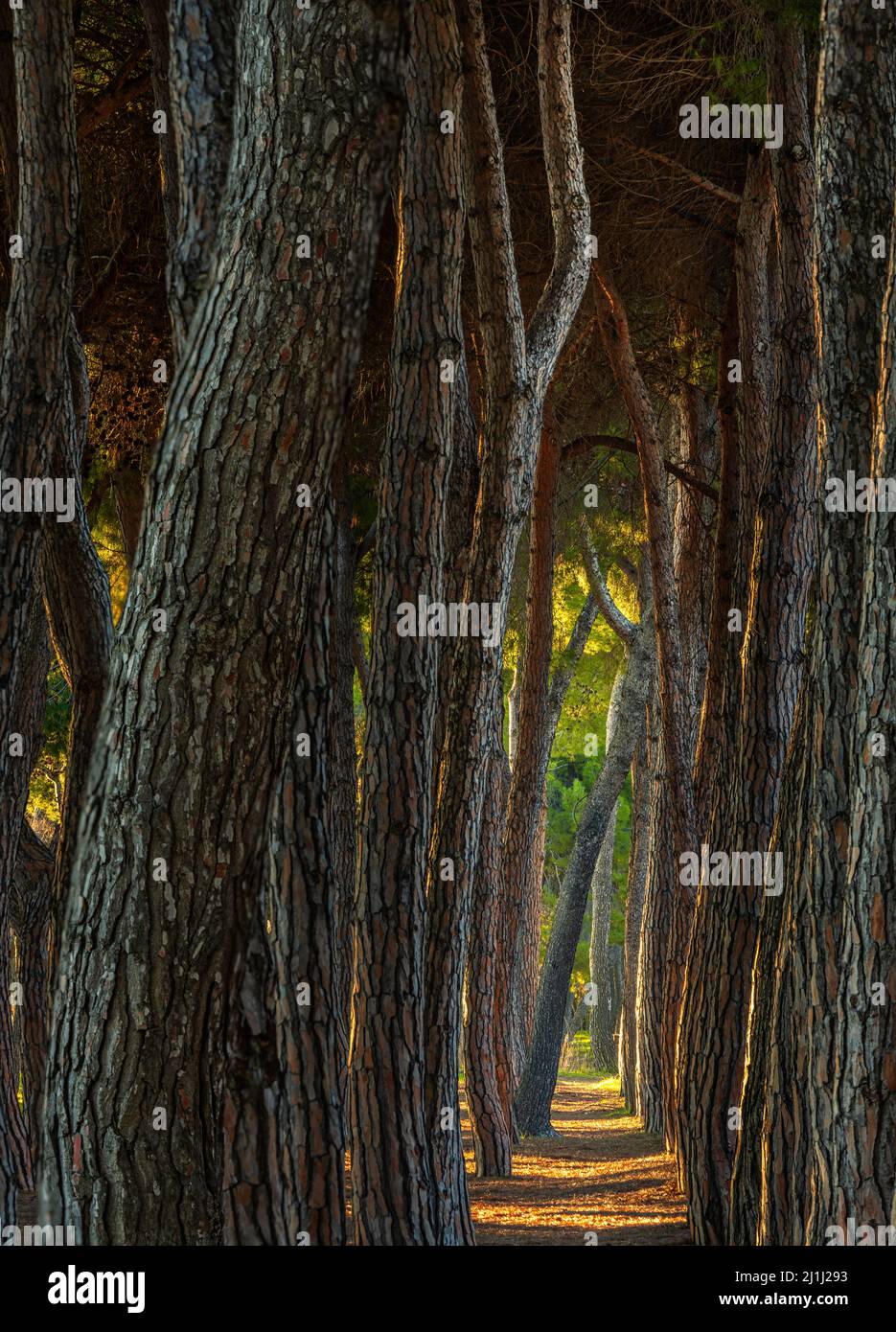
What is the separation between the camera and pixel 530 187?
11.3 m

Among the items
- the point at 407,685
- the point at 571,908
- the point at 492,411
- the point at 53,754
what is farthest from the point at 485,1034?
the point at 53,754

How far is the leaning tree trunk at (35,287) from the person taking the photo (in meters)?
6.46

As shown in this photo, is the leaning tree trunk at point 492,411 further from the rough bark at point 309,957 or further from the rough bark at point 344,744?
the rough bark at point 309,957

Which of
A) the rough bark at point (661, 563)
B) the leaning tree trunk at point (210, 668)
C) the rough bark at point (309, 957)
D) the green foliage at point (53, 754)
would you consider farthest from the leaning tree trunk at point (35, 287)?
the green foliage at point (53, 754)

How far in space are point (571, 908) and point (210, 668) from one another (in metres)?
13.1

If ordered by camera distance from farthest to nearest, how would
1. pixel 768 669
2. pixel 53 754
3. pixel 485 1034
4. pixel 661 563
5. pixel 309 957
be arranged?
pixel 53 754, pixel 661 563, pixel 485 1034, pixel 768 669, pixel 309 957

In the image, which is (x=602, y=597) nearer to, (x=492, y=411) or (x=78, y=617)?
(x=492, y=411)

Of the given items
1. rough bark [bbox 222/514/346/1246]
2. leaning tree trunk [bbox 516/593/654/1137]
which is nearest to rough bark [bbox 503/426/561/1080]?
leaning tree trunk [bbox 516/593/654/1137]

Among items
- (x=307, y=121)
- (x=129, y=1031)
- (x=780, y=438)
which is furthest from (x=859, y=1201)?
(x=780, y=438)

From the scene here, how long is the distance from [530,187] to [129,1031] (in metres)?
9.22

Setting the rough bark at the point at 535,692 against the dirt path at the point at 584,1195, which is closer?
the dirt path at the point at 584,1195

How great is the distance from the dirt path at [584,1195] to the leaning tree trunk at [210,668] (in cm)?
553

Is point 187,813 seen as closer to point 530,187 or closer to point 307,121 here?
point 307,121

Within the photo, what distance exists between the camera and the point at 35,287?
654cm
